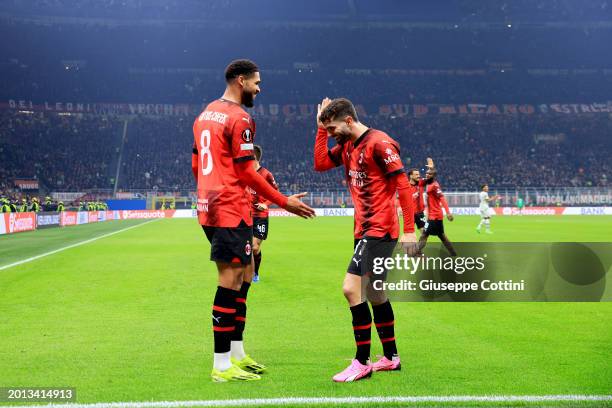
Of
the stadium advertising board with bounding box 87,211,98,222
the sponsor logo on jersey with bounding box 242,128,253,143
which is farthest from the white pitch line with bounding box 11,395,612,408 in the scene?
the stadium advertising board with bounding box 87,211,98,222

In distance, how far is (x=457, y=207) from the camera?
58.1 meters

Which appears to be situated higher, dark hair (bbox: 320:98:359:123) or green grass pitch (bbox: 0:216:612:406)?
dark hair (bbox: 320:98:359:123)

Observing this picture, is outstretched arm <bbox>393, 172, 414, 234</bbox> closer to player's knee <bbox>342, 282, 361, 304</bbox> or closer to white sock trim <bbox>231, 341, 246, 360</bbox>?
player's knee <bbox>342, 282, 361, 304</bbox>

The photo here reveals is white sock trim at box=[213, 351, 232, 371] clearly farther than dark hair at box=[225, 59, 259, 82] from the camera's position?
No

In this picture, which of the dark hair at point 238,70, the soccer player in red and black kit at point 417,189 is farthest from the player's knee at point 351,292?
the soccer player in red and black kit at point 417,189

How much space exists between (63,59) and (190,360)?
74.4 meters

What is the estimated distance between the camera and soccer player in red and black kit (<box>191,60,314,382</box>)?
5.34m

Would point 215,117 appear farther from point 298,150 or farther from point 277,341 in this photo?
point 298,150

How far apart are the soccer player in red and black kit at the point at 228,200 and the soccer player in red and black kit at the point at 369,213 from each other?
57 centimetres

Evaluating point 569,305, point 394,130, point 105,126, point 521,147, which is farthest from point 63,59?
point 569,305

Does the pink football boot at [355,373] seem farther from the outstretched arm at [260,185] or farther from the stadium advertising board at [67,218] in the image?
the stadium advertising board at [67,218]

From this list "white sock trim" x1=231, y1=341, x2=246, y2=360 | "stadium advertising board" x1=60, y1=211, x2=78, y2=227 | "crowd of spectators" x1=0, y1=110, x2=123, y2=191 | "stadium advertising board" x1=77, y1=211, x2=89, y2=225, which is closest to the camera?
"white sock trim" x1=231, y1=341, x2=246, y2=360

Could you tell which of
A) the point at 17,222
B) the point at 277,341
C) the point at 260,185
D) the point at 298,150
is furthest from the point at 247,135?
the point at 298,150

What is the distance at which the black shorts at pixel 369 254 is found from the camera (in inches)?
220
